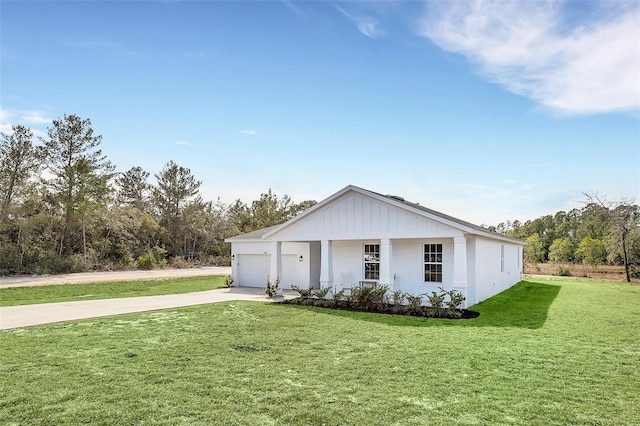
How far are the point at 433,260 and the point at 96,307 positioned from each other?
1155cm

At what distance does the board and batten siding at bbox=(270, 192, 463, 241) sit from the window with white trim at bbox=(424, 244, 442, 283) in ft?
3.98

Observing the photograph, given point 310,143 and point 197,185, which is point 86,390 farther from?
point 197,185

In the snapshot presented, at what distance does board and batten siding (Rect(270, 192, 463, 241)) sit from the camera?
13.2 m

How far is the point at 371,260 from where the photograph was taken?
15430mm

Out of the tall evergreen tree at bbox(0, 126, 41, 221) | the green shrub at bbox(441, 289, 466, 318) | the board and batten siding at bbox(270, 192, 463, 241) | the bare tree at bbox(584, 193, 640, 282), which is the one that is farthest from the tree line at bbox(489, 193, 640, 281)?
the tall evergreen tree at bbox(0, 126, 41, 221)

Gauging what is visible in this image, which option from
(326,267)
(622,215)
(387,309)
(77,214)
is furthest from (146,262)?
(622,215)

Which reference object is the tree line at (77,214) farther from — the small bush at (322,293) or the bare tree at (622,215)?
the bare tree at (622,215)

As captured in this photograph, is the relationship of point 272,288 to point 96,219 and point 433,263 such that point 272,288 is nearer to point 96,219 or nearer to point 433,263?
point 433,263

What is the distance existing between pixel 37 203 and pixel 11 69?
18.2 metres

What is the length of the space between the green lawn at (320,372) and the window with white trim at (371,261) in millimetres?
4886

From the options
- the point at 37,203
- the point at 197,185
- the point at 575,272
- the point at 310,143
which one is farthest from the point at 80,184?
the point at 575,272

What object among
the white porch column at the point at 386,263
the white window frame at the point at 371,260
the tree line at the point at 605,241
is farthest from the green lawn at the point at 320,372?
the tree line at the point at 605,241

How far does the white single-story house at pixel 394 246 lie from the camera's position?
13.0 meters

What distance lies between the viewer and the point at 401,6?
12.0 metres
